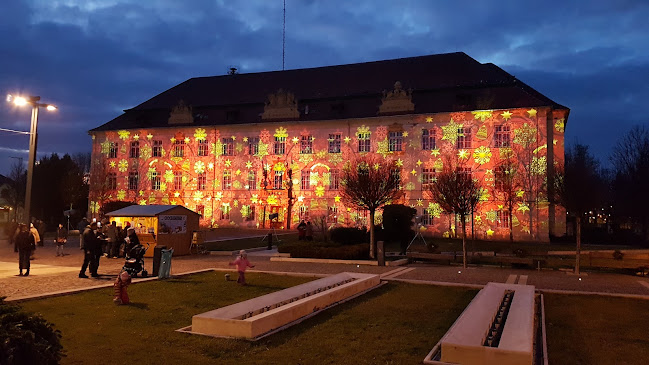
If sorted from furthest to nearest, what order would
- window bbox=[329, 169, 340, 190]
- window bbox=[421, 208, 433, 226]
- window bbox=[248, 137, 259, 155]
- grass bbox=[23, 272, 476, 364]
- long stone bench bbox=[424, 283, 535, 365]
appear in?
window bbox=[248, 137, 259, 155], window bbox=[329, 169, 340, 190], window bbox=[421, 208, 433, 226], grass bbox=[23, 272, 476, 364], long stone bench bbox=[424, 283, 535, 365]

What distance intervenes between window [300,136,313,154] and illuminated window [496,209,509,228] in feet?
56.0

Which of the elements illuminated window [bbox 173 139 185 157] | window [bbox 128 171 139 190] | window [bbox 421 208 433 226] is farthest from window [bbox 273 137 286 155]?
window [bbox 128 171 139 190]

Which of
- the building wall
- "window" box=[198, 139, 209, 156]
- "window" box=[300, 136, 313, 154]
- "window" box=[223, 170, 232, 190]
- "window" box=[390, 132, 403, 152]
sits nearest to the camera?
the building wall

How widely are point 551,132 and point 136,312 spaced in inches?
1492

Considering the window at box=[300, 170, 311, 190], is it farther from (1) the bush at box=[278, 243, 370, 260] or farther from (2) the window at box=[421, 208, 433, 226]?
(1) the bush at box=[278, 243, 370, 260]

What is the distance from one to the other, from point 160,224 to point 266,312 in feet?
47.3

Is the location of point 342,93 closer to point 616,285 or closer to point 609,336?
point 616,285

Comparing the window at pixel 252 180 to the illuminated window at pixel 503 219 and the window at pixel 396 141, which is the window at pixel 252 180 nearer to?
the window at pixel 396 141

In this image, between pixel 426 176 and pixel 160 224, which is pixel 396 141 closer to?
pixel 426 176

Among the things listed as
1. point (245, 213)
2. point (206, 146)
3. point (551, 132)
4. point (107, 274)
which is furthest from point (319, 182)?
point (107, 274)

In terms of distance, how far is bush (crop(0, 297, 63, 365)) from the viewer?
420cm

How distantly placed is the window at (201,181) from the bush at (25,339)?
144 feet

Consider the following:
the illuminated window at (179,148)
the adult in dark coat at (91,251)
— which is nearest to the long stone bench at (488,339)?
the adult in dark coat at (91,251)

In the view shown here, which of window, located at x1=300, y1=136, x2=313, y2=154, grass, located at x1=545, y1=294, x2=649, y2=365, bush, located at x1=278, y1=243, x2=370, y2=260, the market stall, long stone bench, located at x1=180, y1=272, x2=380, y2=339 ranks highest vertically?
window, located at x1=300, y1=136, x2=313, y2=154
